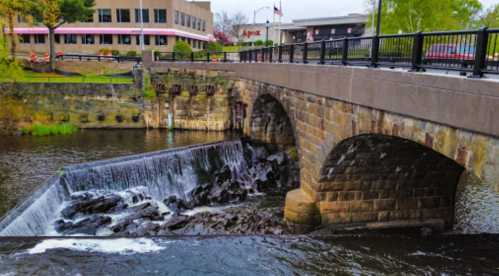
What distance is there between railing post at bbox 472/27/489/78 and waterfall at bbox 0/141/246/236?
11.9 m

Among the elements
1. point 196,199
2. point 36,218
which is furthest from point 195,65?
point 36,218

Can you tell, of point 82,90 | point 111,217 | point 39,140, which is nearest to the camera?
point 111,217

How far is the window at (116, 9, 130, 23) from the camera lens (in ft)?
184

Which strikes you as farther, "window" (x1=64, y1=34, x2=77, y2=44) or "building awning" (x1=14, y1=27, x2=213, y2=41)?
"window" (x1=64, y1=34, x2=77, y2=44)

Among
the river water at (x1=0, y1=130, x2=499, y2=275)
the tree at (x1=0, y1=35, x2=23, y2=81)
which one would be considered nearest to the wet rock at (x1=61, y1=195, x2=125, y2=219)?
the river water at (x1=0, y1=130, x2=499, y2=275)

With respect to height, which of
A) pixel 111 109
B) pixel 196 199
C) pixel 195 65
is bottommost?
pixel 196 199

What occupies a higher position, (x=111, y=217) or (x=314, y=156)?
(x=314, y=156)

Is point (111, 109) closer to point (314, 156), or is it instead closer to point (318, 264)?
point (314, 156)

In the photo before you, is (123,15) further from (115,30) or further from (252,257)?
(252,257)

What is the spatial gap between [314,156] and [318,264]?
3.98 meters

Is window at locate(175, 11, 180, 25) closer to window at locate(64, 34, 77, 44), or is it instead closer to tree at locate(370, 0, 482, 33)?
window at locate(64, 34, 77, 44)

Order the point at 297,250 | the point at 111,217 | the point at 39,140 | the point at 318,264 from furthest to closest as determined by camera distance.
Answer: the point at 39,140, the point at 111,217, the point at 297,250, the point at 318,264

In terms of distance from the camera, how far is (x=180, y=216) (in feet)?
52.0

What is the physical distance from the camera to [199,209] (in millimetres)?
17609
